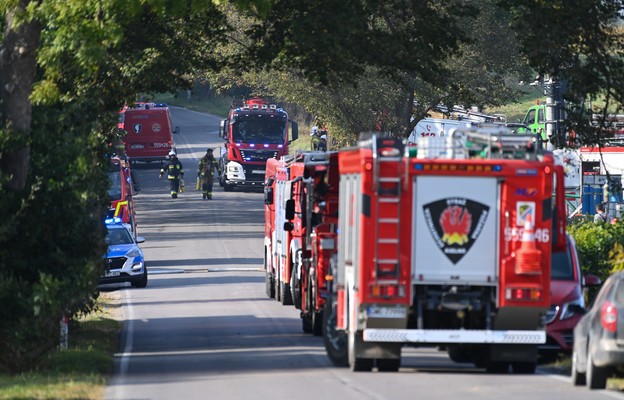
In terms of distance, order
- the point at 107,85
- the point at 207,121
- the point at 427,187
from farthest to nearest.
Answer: the point at 207,121, the point at 107,85, the point at 427,187

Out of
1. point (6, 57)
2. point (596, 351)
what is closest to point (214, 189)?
point (6, 57)

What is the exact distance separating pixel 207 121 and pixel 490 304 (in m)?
92.2

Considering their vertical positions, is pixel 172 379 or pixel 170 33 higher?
pixel 170 33

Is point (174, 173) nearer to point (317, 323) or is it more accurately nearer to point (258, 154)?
point (258, 154)

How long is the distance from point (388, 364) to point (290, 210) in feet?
26.1

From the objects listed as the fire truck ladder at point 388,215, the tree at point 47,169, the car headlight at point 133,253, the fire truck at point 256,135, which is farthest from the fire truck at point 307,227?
the fire truck at point 256,135

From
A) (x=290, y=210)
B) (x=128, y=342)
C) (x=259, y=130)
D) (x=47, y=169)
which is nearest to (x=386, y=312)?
(x=47, y=169)

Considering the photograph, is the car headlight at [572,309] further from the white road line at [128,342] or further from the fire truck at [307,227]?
the white road line at [128,342]

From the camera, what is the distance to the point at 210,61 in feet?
80.7

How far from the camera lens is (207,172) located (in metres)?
58.2

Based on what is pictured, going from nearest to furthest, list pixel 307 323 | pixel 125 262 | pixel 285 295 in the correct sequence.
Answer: pixel 307 323 < pixel 285 295 < pixel 125 262

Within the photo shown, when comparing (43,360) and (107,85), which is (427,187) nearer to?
(43,360)

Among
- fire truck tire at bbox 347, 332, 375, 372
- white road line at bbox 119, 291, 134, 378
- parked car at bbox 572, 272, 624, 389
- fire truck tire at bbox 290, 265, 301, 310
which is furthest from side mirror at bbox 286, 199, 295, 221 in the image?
parked car at bbox 572, 272, 624, 389

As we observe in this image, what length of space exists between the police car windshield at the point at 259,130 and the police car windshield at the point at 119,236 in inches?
1028
